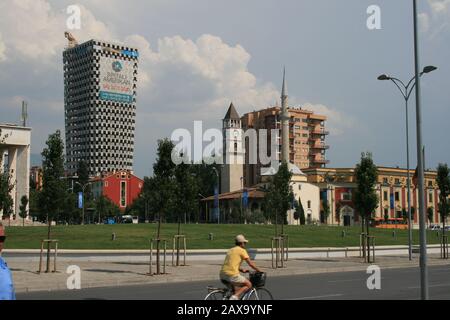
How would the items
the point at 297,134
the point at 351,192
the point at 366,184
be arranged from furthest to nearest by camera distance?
the point at 297,134 < the point at 351,192 < the point at 366,184

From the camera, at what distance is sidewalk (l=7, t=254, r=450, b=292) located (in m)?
19.8

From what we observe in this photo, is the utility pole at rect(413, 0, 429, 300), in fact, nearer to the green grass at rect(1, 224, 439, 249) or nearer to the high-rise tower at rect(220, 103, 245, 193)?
the green grass at rect(1, 224, 439, 249)

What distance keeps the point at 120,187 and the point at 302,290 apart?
142 metres

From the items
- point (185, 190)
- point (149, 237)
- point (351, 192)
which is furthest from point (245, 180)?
point (185, 190)

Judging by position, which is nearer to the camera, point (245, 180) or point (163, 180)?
point (163, 180)

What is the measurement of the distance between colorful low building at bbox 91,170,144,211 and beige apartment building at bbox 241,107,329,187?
31.2 metres

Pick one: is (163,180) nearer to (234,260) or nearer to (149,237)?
(234,260)

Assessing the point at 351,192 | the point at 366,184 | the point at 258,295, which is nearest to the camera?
the point at 258,295

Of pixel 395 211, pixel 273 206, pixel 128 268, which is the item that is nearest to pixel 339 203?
pixel 395 211

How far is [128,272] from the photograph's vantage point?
2367cm

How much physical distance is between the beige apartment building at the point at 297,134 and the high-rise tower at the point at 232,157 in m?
5.56

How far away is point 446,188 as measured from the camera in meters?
39.7

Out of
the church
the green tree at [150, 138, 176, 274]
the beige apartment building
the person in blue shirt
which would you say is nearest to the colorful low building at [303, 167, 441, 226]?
the church
